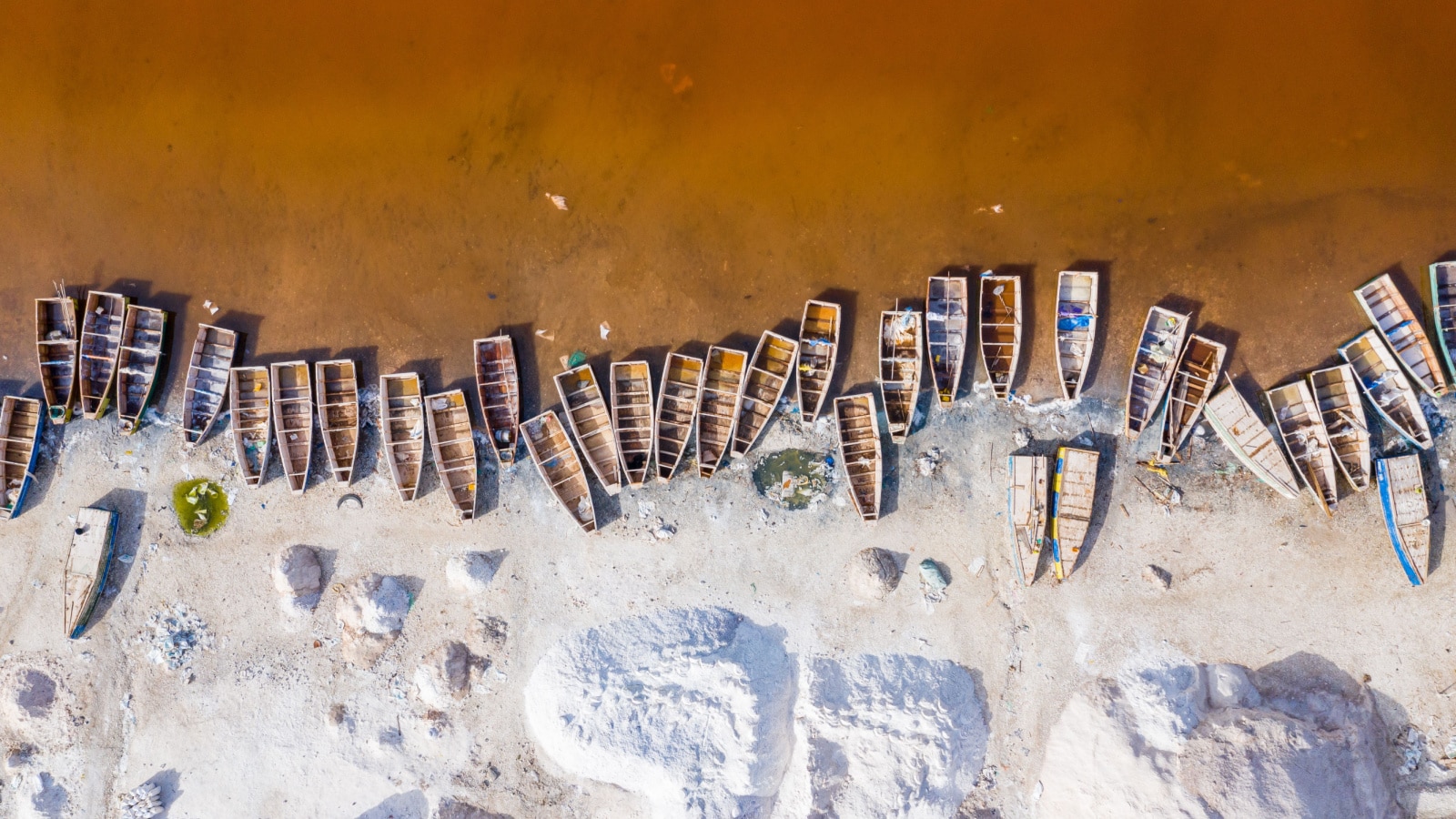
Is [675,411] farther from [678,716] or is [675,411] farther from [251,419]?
[251,419]

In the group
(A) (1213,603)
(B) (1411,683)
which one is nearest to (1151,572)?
(A) (1213,603)

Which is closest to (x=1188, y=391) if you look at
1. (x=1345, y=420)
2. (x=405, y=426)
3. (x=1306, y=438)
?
(x=1306, y=438)

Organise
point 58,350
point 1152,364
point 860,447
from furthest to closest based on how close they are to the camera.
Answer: point 58,350
point 860,447
point 1152,364

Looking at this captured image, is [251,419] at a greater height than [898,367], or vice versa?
[898,367]

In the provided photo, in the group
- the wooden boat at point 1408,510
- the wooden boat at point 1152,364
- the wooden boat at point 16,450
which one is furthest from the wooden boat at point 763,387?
the wooden boat at point 16,450

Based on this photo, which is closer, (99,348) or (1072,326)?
(1072,326)

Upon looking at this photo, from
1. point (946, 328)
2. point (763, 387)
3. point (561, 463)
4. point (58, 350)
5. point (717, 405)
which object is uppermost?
point (946, 328)
